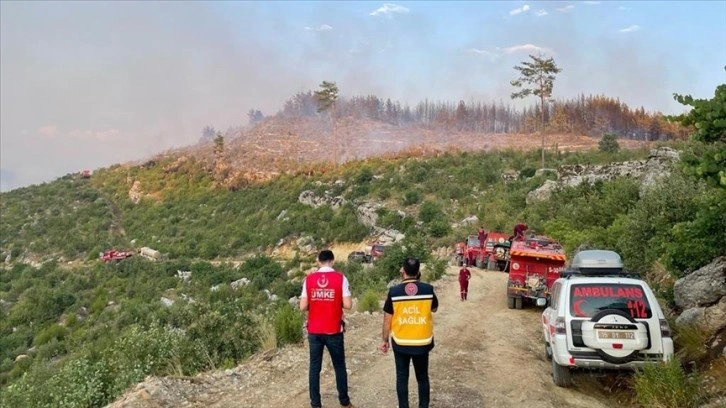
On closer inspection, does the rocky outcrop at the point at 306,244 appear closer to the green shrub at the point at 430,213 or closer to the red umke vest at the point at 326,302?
the green shrub at the point at 430,213

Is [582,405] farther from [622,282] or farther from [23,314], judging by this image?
[23,314]

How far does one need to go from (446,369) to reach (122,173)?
97859 millimetres

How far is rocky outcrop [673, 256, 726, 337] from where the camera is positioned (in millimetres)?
8578

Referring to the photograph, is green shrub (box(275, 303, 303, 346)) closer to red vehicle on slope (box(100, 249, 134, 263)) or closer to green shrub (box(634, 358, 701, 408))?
green shrub (box(634, 358, 701, 408))

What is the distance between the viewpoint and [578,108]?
346 ft

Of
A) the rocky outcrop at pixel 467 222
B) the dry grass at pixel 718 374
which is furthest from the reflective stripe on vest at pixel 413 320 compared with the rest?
the rocky outcrop at pixel 467 222

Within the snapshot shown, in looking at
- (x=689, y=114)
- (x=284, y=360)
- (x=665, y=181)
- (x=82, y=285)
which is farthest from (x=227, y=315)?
(x=82, y=285)

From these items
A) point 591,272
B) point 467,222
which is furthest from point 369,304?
point 467,222

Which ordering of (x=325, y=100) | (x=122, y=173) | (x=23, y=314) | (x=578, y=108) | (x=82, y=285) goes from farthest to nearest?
(x=578, y=108), (x=122, y=173), (x=325, y=100), (x=82, y=285), (x=23, y=314)

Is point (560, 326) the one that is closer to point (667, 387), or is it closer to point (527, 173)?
point (667, 387)

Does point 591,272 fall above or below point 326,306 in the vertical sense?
below

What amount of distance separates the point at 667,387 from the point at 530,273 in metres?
10.8

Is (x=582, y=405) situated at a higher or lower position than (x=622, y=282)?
lower

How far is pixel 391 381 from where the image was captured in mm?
8312
